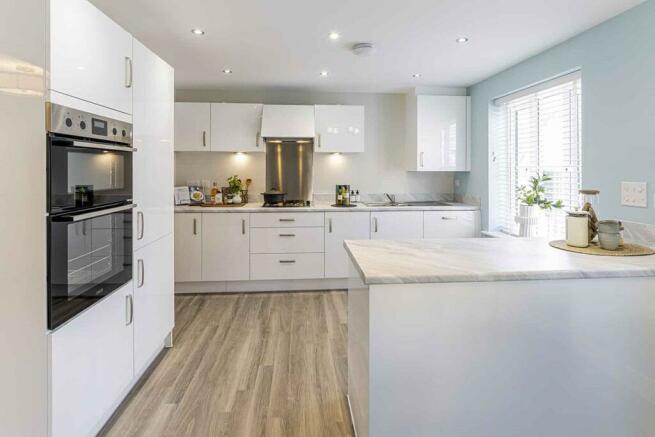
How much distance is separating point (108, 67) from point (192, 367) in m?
1.89

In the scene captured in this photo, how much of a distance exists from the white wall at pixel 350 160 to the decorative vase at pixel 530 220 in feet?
5.97

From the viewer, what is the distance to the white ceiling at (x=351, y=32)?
2.55m

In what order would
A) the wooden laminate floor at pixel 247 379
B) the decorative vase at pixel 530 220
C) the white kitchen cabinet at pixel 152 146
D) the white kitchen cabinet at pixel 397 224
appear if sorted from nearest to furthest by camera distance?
1. the wooden laminate floor at pixel 247 379
2. the white kitchen cabinet at pixel 152 146
3. the decorative vase at pixel 530 220
4. the white kitchen cabinet at pixel 397 224

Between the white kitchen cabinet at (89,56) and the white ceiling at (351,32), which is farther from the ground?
the white ceiling at (351,32)

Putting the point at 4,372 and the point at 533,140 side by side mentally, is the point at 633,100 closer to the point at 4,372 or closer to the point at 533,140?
the point at 533,140

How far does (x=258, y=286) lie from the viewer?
179 inches

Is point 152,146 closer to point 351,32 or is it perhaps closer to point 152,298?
point 152,298

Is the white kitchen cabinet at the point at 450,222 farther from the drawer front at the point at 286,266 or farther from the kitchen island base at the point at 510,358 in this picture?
the kitchen island base at the point at 510,358

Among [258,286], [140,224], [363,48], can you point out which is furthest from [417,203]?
[140,224]

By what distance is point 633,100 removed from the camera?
8.21 ft

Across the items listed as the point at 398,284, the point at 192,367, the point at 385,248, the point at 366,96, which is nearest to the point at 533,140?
the point at 366,96

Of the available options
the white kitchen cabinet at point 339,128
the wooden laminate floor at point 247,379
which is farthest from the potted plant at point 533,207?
the white kitchen cabinet at point 339,128

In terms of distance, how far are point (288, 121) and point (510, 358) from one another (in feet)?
12.0

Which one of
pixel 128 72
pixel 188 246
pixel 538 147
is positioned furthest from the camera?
pixel 188 246
